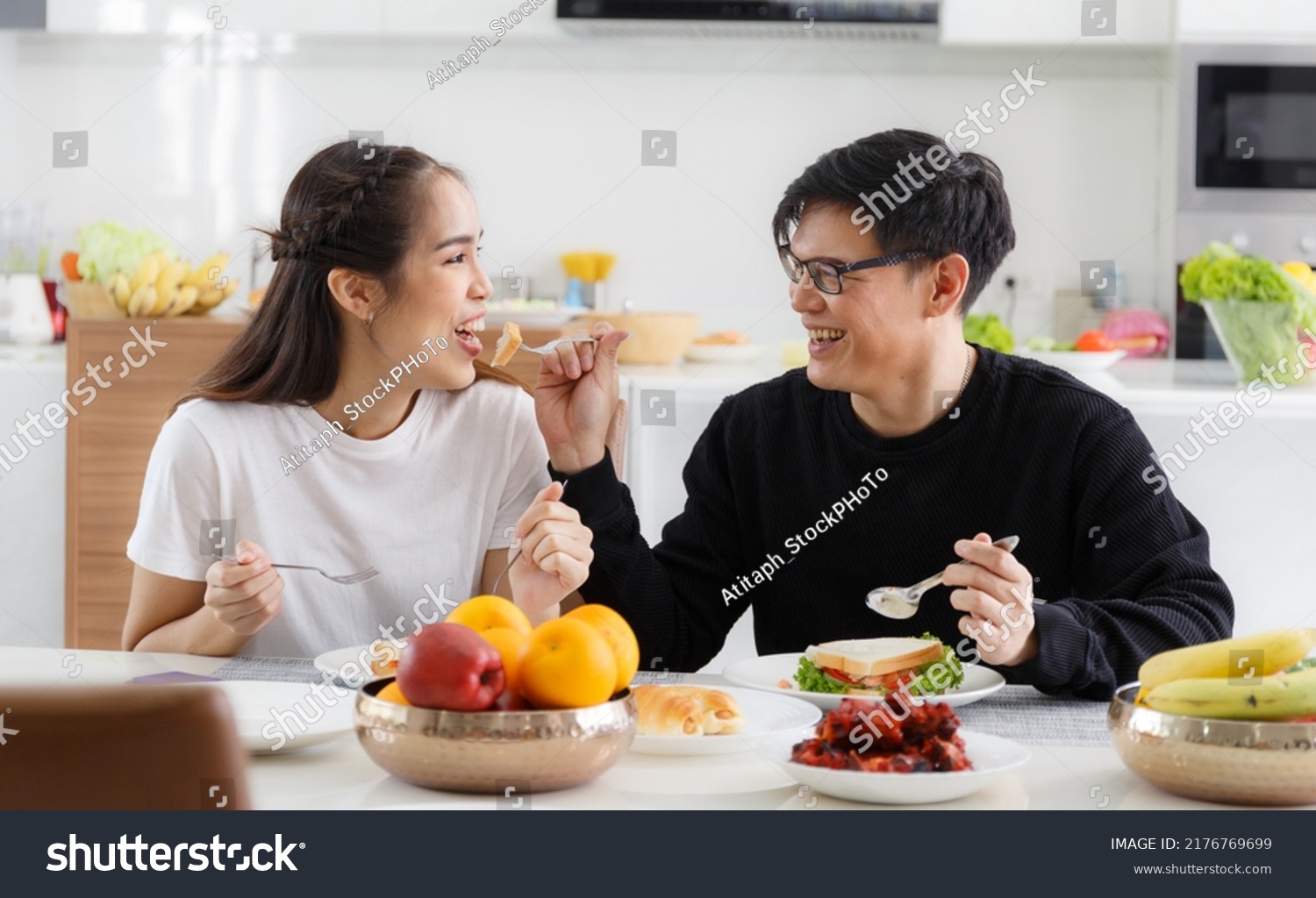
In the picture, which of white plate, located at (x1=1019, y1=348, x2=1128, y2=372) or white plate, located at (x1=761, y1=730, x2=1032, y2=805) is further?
white plate, located at (x1=1019, y1=348, x2=1128, y2=372)

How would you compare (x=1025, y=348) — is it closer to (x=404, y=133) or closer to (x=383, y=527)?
(x=404, y=133)

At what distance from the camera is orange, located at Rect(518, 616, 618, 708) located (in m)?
0.87

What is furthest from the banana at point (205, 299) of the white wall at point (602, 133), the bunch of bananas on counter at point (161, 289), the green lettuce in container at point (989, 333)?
the green lettuce in container at point (989, 333)

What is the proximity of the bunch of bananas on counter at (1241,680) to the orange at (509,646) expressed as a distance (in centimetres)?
45

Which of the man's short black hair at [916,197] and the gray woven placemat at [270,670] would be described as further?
the man's short black hair at [916,197]

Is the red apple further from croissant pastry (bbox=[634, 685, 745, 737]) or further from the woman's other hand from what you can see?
the woman's other hand

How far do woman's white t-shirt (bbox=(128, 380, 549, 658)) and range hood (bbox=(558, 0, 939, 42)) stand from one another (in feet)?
6.16

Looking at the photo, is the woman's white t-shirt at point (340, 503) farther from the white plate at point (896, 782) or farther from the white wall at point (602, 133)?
the white wall at point (602, 133)

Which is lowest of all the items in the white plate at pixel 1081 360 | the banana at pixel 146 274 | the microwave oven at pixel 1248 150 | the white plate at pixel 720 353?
the white plate at pixel 1081 360

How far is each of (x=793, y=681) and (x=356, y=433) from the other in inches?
28.8

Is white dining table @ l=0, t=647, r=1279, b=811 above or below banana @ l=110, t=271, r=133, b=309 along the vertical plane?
below

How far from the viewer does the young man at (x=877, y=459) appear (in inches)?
59.6

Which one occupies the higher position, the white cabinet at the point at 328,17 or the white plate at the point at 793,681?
the white cabinet at the point at 328,17

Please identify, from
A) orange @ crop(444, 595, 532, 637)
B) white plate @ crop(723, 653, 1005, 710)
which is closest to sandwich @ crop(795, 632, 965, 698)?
white plate @ crop(723, 653, 1005, 710)
